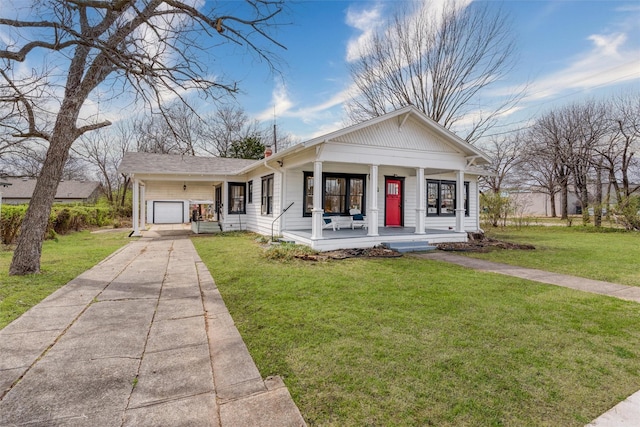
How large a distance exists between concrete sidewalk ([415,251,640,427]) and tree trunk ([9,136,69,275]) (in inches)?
308

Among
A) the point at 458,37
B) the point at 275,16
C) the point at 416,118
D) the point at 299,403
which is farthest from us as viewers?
the point at 458,37

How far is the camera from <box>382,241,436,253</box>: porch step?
9.05m

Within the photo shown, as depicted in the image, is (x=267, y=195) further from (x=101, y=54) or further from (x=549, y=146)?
(x=549, y=146)

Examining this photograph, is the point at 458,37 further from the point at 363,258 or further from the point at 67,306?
the point at 67,306

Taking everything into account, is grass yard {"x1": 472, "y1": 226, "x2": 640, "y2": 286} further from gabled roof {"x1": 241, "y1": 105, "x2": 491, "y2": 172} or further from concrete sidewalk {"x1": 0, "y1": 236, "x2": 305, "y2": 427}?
concrete sidewalk {"x1": 0, "y1": 236, "x2": 305, "y2": 427}

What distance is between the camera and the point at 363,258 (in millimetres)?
7918

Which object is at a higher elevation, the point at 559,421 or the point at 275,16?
the point at 275,16

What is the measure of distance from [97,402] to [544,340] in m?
3.87

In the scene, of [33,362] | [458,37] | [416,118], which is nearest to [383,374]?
[33,362]

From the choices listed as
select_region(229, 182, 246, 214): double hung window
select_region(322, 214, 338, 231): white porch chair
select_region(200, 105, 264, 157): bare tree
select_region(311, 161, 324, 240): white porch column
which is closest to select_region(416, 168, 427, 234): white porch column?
select_region(322, 214, 338, 231): white porch chair

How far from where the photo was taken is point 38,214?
5734mm

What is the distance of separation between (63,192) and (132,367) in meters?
39.3

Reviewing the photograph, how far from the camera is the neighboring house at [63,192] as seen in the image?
3122cm

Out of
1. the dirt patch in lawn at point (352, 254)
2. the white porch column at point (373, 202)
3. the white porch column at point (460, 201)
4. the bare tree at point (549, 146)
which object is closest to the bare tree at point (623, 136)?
the bare tree at point (549, 146)
